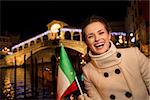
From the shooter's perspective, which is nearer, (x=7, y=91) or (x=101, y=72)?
(x=101, y=72)

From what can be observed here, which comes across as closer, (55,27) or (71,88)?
(71,88)

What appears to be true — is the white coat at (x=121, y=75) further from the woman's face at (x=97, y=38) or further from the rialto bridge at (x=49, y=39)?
the rialto bridge at (x=49, y=39)

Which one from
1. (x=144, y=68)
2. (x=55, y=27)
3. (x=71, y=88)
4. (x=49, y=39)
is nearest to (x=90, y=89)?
(x=71, y=88)

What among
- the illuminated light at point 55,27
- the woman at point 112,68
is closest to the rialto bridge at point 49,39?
the illuminated light at point 55,27

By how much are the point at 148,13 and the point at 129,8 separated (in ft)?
53.2

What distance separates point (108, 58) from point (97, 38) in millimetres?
133

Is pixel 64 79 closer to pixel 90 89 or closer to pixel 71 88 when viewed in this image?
pixel 71 88

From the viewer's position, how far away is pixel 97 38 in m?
1.70

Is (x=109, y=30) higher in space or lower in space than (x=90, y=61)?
higher

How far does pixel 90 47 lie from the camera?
1704 millimetres

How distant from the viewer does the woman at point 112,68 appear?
5.48 feet

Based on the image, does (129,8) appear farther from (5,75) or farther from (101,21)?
(101,21)

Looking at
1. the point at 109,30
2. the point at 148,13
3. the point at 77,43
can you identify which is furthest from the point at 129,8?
the point at 109,30

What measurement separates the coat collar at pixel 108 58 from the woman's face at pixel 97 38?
3cm
